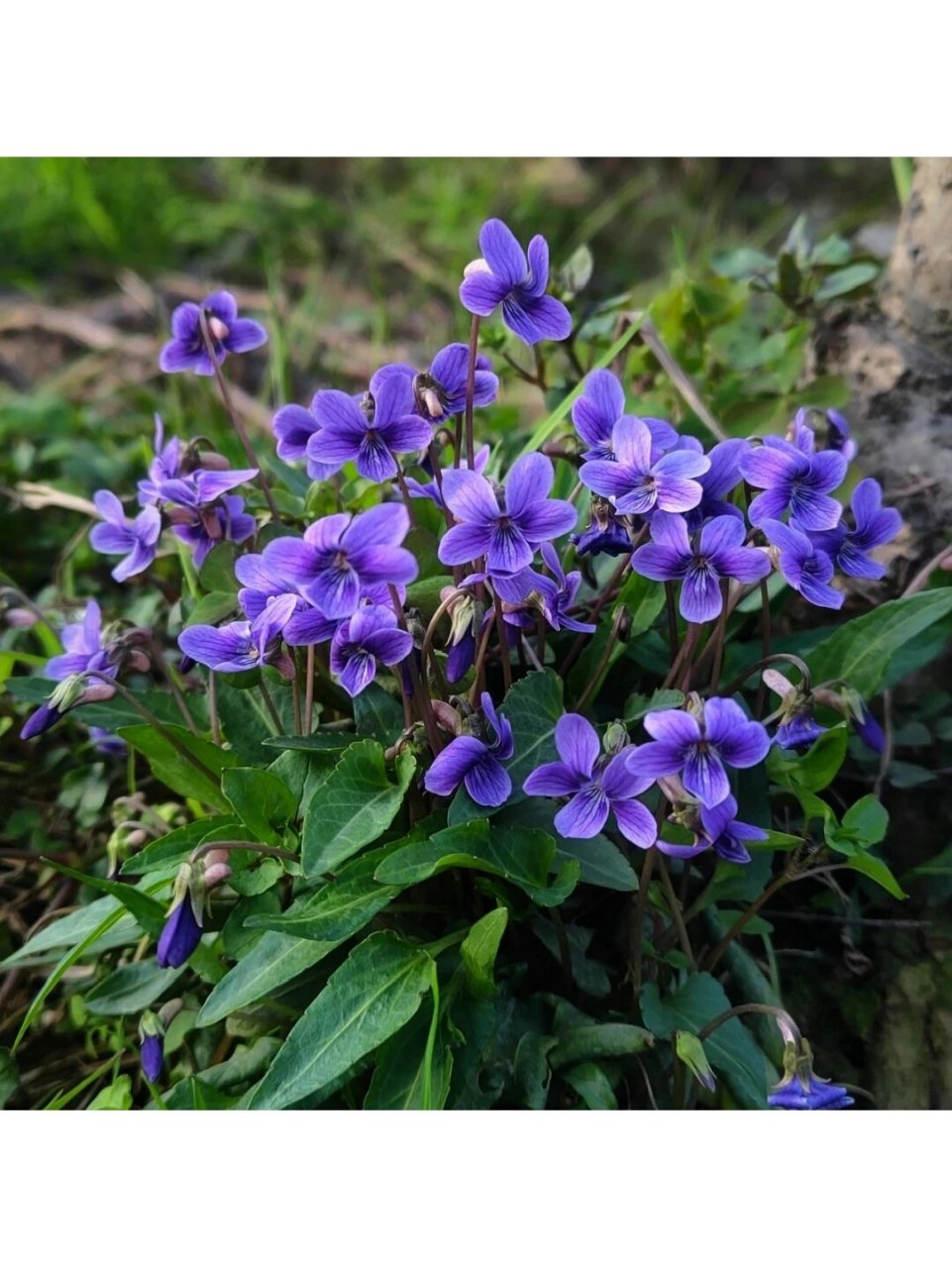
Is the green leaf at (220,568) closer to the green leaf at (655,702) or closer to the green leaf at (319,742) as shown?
the green leaf at (319,742)

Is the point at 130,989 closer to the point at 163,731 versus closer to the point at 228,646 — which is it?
the point at 163,731

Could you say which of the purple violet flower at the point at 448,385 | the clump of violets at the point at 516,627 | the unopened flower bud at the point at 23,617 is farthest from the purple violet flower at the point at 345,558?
the unopened flower bud at the point at 23,617

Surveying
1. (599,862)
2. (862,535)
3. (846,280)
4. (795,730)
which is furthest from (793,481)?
(846,280)

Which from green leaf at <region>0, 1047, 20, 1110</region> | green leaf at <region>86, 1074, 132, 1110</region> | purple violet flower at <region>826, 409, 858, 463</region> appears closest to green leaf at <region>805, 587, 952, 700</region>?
purple violet flower at <region>826, 409, 858, 463</region>

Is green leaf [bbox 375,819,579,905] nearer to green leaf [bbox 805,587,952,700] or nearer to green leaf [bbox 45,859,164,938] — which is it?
green leaf [bbox 45,859,164,938]

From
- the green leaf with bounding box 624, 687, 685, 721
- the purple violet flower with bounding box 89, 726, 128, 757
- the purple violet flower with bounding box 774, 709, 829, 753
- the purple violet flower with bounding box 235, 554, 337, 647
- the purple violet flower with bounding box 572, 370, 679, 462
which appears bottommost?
the purple violet flower with bounding box 89, 726, 128, 757

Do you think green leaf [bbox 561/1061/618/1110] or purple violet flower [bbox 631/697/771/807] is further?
green leaf [bbox 561/1061/618/1110]
